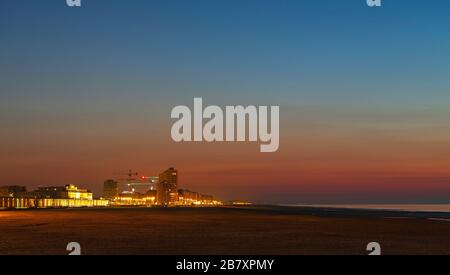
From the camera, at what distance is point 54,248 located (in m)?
43.2

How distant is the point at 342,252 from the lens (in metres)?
42.4
